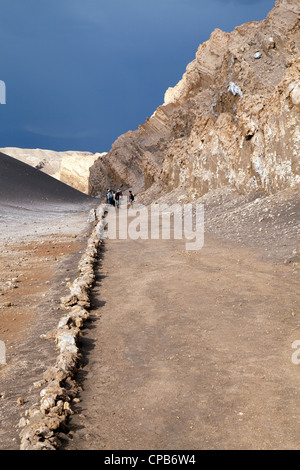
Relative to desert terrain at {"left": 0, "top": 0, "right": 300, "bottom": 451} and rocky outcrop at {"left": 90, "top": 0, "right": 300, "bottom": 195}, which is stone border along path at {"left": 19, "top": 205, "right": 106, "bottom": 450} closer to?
desert terrain at {"left": 0, "top": 0, "right": 300, "bottom": 451}

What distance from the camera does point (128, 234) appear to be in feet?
61.5

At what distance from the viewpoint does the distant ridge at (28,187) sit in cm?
5488

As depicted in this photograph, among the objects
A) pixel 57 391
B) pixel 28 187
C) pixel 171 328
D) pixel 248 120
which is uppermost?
pixel 248 120

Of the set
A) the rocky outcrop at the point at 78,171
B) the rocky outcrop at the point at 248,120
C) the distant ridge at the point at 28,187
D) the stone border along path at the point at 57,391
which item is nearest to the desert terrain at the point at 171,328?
the stone border along path at the point at 57,391

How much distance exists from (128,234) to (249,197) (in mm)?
5813

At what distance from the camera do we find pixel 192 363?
221 inches

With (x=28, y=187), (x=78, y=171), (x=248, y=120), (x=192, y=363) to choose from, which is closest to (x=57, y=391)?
(x=192, y=363)

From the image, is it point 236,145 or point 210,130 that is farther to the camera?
point 210,130

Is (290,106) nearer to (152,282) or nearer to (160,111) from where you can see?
(152,282)

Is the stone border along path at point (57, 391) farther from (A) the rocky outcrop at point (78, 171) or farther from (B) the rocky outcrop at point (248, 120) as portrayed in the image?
(A) the rocky outcrop at point (78, 171)

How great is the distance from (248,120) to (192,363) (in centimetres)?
1761

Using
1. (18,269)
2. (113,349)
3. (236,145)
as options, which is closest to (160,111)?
(236,145)

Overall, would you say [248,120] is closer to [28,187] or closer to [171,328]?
[171,328]
